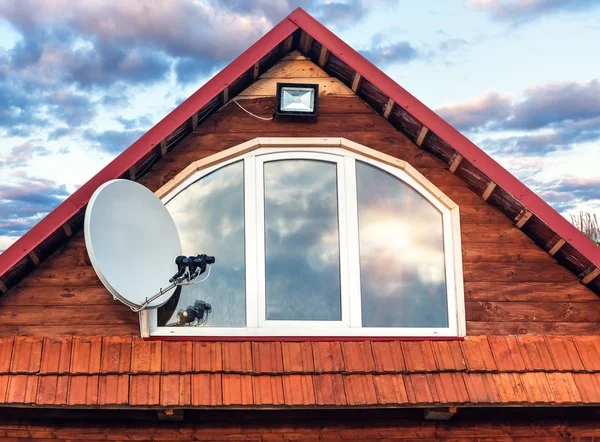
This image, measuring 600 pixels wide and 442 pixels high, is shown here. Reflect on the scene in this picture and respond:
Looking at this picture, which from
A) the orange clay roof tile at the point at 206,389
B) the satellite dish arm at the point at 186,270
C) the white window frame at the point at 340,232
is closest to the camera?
the satellite dish arm at the point at 186,270

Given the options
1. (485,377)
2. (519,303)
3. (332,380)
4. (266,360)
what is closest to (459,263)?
(519,303)

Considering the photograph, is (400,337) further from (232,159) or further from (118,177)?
(118,177)

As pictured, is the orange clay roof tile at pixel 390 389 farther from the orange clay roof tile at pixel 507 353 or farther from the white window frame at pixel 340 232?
the orange clay roof tile at pixel 507 353

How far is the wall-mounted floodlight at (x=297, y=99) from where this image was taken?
5.90 meters

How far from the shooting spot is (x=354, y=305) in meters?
5.62

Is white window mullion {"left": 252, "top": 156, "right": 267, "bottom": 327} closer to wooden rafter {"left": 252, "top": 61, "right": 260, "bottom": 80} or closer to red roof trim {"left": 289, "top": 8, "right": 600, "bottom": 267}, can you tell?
wooden rafter {"left": 252, "top": 61, "right": 260, "bottom": 80}

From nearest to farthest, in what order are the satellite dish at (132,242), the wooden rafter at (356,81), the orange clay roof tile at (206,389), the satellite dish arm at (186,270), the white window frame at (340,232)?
the satellite dish at (132,242)
the satellite dish arm at (186,270)
the orange clay roof tile at (206,389)
the white window frame at (340,232)
the wooden rafter at (356,81)

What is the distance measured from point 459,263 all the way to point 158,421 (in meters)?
3.01

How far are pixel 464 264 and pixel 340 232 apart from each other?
1172mm

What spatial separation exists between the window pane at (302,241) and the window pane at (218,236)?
0.25 meters

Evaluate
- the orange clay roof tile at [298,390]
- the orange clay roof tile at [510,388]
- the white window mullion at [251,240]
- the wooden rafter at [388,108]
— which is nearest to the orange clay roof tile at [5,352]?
the white window mullion at [251,240]

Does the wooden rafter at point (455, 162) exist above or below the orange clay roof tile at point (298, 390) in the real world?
above

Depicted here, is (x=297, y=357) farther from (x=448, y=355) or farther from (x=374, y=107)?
(x=374, y=107)

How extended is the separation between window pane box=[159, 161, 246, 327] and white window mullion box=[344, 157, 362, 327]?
939 mm
